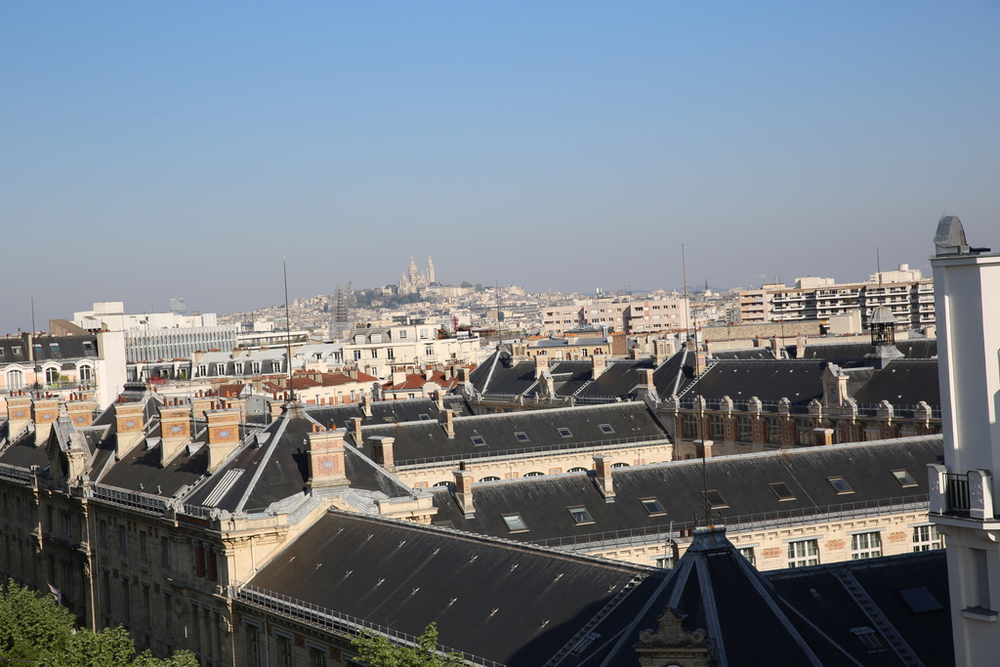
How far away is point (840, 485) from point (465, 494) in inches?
690

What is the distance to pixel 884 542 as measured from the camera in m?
54.7

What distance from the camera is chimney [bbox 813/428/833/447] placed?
66.1 m

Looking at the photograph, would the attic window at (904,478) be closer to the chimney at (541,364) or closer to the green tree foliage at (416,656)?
the green tree foliage at (416,656)

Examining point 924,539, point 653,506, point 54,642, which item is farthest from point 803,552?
point 54,642

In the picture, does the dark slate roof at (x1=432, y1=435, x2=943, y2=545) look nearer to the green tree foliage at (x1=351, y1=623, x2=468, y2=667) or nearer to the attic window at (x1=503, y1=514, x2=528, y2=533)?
the attic window at (x1=503, y1=514, x2=528, y2=533)

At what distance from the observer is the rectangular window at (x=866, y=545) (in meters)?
54.2

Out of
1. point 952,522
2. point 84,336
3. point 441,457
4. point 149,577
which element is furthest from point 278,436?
point 84,336

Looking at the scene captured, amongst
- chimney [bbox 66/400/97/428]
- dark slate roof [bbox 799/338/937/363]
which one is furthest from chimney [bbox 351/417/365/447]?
dark slate roof [bbox 799/338/937/363]

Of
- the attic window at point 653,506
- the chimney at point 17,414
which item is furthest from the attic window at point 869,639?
the chimney at point 17,414

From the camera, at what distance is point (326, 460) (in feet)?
150

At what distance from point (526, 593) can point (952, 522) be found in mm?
13772

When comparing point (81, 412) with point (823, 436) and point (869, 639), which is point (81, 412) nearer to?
point (823, 436)

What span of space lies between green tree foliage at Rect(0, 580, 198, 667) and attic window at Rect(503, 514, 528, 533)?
15.1 meters

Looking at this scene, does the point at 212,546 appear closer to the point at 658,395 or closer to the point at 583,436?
the point at 583,436
